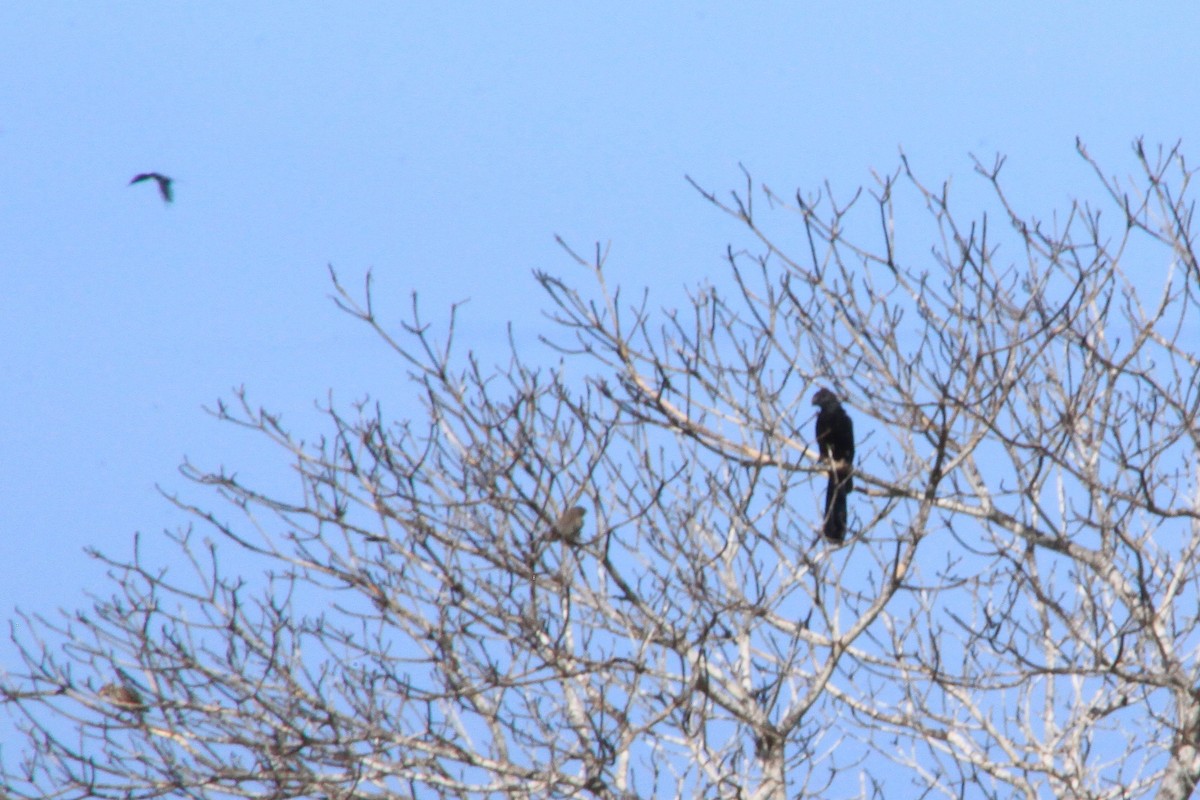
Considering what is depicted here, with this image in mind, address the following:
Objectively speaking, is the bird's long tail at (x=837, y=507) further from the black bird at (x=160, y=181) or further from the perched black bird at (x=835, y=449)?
the black bird at (x=160, y=181)

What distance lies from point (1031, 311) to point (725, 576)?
5.46 feet

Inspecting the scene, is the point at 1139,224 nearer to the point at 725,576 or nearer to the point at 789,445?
the point at 789,445

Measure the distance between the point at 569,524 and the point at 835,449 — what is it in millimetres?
2399

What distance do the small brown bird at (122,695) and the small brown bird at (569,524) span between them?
176cm

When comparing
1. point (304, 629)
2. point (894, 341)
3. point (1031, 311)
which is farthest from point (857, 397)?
point (304, 629)

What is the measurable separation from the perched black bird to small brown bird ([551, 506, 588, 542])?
3.45ft

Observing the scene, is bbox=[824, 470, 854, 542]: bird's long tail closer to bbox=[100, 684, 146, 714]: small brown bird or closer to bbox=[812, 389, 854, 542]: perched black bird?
bbox=[812, 389, 854, 542]: perched black bird

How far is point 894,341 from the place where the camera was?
506 centimetres

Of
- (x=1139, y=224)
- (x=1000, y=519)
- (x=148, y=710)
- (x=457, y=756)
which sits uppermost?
(x=1139, y=224)

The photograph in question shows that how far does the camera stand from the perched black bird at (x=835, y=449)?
5.29m

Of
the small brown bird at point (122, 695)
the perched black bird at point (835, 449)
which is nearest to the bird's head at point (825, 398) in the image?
the perched black bird at point (835, 449)

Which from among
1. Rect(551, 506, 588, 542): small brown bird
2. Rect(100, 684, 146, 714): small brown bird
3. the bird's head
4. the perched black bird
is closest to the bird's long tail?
the perched black bird

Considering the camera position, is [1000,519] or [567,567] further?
[1000,519]

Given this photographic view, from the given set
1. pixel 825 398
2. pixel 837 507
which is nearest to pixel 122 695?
pixel 837 507
